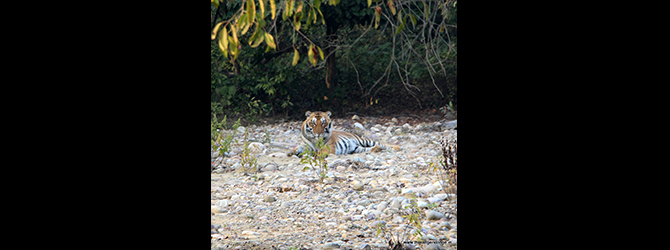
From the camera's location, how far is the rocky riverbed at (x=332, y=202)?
280 centimetres

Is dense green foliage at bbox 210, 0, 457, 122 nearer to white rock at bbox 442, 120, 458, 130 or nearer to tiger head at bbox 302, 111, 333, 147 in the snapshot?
white rock at bbox 442, 120, 458, 130

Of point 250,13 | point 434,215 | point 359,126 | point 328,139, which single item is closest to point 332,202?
point 434,215

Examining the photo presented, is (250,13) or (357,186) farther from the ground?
(250,13)

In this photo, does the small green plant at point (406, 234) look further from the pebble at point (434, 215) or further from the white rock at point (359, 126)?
Answer: the white rock at point (359, 126)

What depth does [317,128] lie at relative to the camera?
5.40 meters

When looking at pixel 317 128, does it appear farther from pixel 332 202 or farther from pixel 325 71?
pixel 325 71

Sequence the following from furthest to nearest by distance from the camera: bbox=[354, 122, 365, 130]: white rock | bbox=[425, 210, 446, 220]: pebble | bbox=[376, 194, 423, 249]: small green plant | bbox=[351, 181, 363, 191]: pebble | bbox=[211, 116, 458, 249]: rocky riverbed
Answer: bbox=[354, 122, 365, 130]: white rock → bbox=[351, 181, 363, 191]: pebble → bbox=[425, 210, 446, 220]: pebble → bbox=[211, 116, 458, 249]: rocky riverbed → bbox=[376, 194, 423, 249]: small green plant

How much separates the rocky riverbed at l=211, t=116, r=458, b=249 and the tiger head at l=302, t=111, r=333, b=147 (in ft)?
0.90

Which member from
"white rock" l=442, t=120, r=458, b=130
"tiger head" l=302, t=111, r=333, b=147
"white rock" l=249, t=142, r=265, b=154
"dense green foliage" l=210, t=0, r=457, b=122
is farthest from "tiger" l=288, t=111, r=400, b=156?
"dense green foliage" l=210, t=0, r=457, b=122

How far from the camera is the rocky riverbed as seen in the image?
2.80m

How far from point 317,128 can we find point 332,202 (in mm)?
1857
